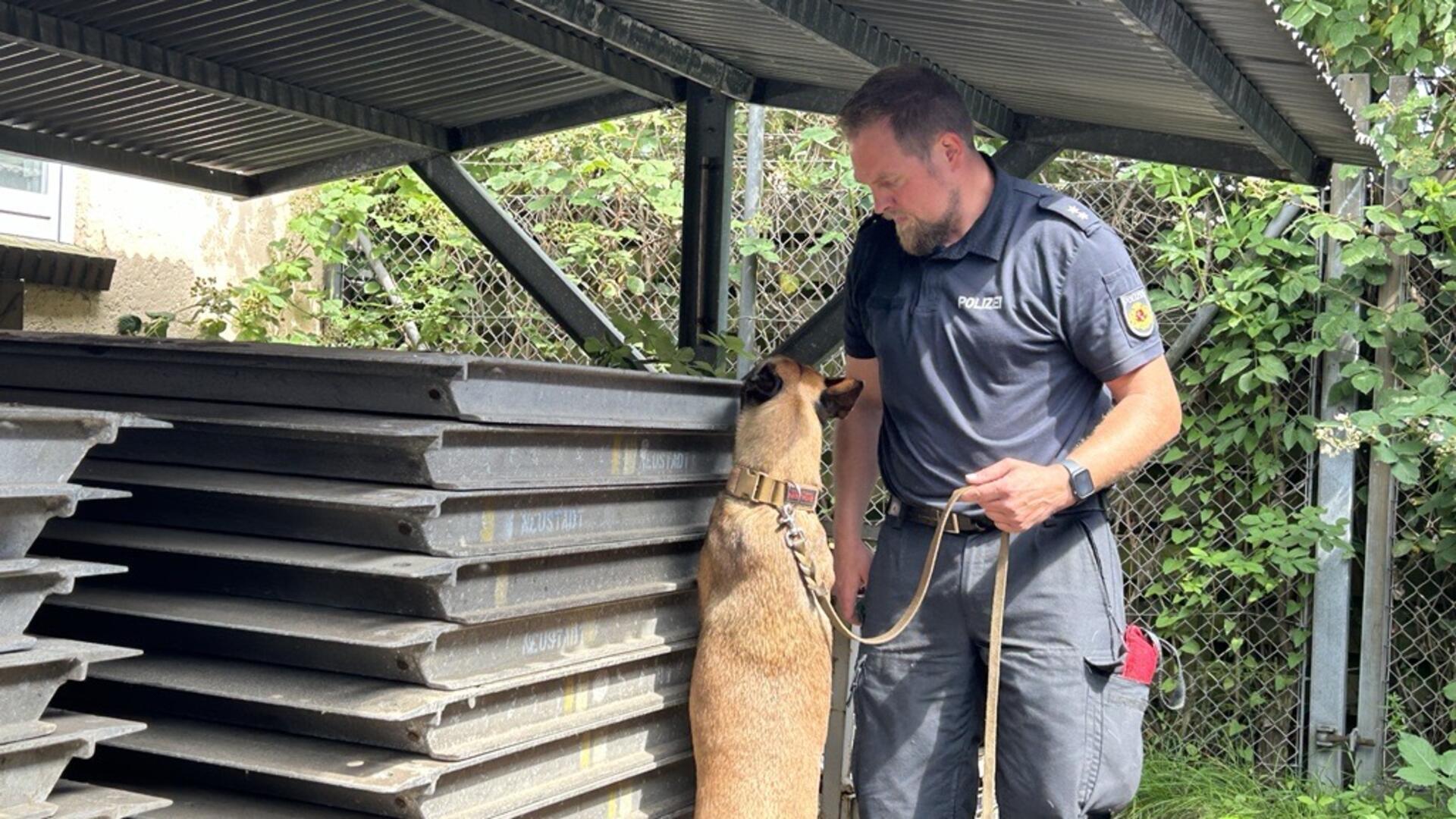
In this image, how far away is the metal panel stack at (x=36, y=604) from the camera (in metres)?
2.19

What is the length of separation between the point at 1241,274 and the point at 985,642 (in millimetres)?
3092

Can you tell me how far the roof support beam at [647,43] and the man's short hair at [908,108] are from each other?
880 millimetres

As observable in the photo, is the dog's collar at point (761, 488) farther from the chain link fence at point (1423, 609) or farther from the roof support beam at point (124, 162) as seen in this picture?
the chain link fence at point (1423, 609)

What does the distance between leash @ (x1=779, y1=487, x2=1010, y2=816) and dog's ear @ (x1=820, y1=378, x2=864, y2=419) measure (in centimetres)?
34

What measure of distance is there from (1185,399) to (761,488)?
10.4ft

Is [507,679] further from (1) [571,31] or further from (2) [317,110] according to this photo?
(2) [317,110]

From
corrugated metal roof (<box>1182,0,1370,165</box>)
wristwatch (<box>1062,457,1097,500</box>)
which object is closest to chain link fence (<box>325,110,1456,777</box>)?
corrugated metal roof (<box>1182,0,1370,165</box>)

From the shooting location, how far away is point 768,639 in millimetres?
3584

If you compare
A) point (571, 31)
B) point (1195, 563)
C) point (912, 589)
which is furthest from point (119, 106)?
point (1195, 563)

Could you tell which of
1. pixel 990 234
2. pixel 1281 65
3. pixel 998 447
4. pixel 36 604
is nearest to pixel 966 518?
pixel 998 447

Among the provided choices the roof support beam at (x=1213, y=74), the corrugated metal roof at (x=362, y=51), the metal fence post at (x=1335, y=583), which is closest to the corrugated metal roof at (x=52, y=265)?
the corrugated metal roof at (x=362, y=51)

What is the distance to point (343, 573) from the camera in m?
2.84

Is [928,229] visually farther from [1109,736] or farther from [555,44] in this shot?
[555,44]

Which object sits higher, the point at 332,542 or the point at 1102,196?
the point at 1102,196
